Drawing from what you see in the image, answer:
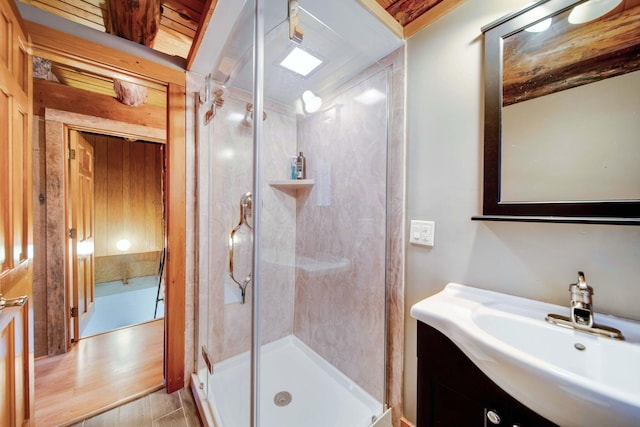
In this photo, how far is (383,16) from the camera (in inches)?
45.1

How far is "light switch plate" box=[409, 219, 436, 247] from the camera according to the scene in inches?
46.2

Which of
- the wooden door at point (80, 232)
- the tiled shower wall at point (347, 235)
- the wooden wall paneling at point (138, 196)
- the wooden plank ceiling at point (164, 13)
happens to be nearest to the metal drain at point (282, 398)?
the tiled shower wall at point (347, 235)

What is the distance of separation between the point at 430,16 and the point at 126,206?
15.7ft

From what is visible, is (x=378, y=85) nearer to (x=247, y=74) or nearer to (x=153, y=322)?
(x=247, y=74)

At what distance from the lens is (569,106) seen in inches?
32.3

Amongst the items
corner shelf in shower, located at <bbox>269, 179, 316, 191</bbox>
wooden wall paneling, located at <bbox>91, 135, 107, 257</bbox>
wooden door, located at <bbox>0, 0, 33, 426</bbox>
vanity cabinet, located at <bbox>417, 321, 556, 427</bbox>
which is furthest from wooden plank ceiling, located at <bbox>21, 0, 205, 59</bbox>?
wooden wall paneling, located at <bbox>91, 135, 107, 257</bbox>

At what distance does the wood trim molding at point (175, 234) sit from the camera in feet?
5.16

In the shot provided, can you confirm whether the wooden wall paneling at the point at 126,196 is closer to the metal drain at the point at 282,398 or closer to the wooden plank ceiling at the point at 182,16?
the wooden plank ceiling at the point at 182,16

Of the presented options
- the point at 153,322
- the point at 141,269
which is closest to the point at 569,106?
the point at 153,322

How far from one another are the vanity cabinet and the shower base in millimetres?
604

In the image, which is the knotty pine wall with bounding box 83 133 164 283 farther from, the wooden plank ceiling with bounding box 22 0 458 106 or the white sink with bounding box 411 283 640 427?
the white sink with bounding box 411 283 640 427

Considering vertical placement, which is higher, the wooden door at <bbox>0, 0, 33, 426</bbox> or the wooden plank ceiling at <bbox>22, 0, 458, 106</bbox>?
the wooden plank ceiling at <bbox>22, 0, 458, 106</bbox>

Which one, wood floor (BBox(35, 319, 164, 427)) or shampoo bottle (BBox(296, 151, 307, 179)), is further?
shampoo bottle (BBox(296, 151, 307, 179))

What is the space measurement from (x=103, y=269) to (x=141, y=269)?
20.8 inches
